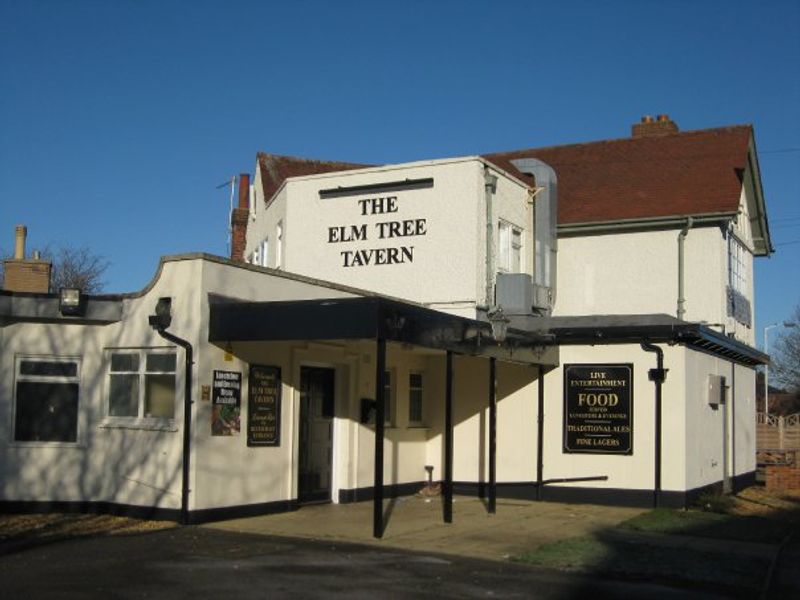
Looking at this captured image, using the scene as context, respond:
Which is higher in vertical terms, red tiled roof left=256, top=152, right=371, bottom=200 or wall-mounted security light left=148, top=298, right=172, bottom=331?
red tiled roof left=256, top=152, right=371, bottom=200

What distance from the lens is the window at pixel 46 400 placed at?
15.2 meters

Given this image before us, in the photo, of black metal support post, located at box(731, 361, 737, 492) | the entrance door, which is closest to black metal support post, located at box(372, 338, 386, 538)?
the entrance door

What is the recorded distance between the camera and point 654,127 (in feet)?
93.8

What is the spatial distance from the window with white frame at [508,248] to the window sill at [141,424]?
30.2ft

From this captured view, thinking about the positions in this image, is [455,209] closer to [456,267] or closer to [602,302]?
[456,267]

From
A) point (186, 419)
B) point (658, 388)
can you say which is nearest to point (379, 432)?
point (186, 419)

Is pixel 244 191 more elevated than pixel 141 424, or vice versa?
pixel 244 191

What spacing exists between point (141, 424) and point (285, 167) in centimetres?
1687

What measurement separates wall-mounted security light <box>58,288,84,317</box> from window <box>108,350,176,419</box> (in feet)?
2.89

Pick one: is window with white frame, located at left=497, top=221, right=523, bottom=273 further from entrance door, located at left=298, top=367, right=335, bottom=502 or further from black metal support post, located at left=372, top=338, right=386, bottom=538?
black metal support post, located at left=372, top=338, right=386, bottom=538

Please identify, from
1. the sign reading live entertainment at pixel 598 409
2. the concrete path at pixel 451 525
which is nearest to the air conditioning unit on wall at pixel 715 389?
Result: the sign reading live entertainment at pixel 598 409

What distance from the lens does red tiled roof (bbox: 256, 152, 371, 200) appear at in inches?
1160

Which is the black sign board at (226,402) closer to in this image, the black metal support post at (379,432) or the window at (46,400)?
the window at (46,400)

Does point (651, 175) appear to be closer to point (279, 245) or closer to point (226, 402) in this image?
point (279, 245)
